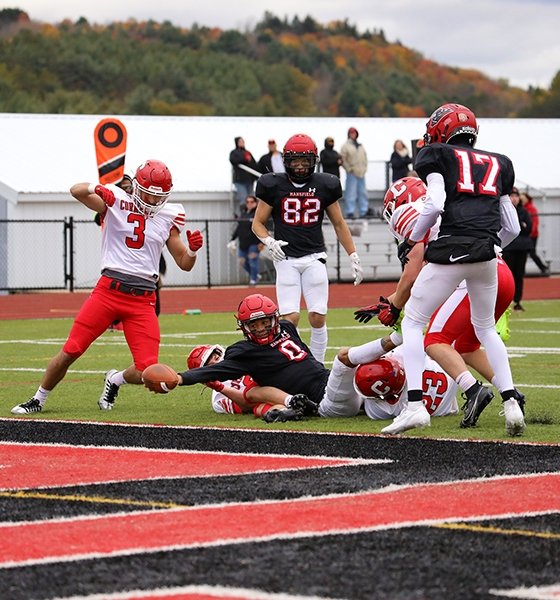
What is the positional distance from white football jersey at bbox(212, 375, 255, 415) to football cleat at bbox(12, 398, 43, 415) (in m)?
1.20

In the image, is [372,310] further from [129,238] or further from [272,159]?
[272,159]

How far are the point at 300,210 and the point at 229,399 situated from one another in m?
2.58

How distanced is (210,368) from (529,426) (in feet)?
6.53

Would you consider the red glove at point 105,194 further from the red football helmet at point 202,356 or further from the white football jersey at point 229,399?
the white football jersey at point 229,399

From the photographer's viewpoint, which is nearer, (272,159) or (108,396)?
(108,396)

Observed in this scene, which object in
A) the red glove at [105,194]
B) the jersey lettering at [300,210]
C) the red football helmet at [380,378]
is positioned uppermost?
the red glove at [105,194]

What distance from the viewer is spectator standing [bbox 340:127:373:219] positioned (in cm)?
3011

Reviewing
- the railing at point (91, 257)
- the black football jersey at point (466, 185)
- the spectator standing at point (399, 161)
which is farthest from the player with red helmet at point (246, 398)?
the spectator standing at point (399, 161)

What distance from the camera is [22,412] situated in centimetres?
977

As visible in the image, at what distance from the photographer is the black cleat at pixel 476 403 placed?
8.57 metres

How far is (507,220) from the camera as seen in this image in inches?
335

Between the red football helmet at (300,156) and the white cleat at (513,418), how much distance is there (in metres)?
4.01

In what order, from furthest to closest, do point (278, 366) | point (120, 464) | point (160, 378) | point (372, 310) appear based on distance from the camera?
point (278, 366) → point (372, 310) → point (160, 378) → point (120, 464)

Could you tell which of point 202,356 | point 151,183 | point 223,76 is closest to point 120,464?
point 202,356
